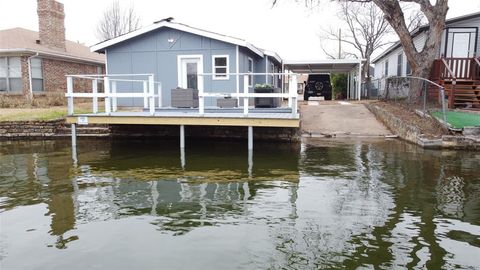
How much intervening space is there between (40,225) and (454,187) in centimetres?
645

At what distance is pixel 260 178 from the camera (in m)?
7.80

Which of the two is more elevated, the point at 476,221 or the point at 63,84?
the point at 63,84

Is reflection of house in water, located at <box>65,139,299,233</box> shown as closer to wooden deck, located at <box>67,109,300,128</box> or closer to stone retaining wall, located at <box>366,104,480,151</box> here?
wooden deck, located at <box>67,109,300,128</box>

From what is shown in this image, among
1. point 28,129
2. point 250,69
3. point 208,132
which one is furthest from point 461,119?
point 28,129

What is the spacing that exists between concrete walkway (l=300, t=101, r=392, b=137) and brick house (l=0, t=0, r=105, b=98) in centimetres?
1277

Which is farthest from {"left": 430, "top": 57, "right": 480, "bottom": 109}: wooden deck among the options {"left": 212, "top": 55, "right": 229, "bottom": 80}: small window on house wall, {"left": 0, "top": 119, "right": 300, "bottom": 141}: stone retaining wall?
{"left": 212, "top": 55, "right": 229, "bottom": 80}: small window on house wall

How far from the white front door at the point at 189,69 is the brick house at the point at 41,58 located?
7.94 m

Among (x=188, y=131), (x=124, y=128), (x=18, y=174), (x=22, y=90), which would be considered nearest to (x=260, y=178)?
(x=18, y=174)

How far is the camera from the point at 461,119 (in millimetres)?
12305

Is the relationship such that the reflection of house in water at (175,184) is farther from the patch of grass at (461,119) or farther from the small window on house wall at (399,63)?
the small window on house wall at (399,63)

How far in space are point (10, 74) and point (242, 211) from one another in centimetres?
1823

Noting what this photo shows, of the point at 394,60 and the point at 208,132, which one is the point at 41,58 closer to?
the point at 208,132

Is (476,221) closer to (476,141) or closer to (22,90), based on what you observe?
(476,141)

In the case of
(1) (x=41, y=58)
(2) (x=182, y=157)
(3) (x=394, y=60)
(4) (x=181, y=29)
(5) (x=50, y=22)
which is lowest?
(2) (x=182, y=157)
